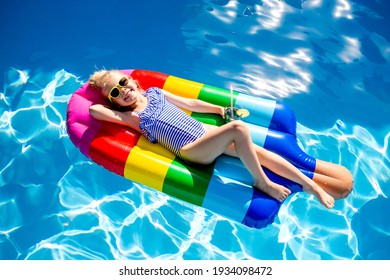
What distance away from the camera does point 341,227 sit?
3455 millimetres

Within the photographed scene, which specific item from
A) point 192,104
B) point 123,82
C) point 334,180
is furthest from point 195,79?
point 334,180

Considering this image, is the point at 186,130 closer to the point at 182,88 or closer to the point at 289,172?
the point at 182,88

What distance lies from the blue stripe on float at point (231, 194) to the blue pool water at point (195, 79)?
567 millimetres

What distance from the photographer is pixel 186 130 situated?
10.2 feet

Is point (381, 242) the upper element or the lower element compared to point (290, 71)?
lower

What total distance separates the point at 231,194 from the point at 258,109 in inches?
31.8

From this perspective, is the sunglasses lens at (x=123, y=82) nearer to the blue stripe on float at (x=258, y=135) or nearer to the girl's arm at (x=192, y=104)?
the girl's arm at (x=192, y=104)

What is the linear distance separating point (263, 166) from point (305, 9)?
258 centimetres

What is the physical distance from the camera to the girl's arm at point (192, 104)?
3.37 metres

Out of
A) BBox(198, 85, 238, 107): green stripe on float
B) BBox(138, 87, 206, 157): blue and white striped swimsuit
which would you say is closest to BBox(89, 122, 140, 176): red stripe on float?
BBox(138, 87, 206, 157): blue and white striped swimsuit

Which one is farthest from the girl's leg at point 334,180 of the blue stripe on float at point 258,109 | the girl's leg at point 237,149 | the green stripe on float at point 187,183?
the green stripe on float at point 187,183

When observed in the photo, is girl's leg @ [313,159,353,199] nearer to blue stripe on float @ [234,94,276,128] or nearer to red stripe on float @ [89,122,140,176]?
blue stripe on float @ [234,94,276,128]

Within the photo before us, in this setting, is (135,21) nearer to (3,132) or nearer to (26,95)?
(26,95)
